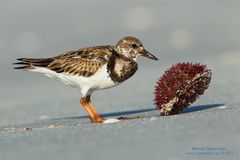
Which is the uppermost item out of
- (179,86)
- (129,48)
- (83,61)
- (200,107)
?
(129,48)

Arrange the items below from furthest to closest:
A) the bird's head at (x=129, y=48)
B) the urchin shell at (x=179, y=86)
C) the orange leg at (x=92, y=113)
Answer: the bird's head at (x=129, y=48), the orange leg at (x=92, y=113), the urchin shell at (x=179, y=86)

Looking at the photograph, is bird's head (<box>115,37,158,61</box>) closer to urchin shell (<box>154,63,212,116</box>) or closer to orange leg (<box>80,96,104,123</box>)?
orange leg (<box>80,96,104,123</box>)

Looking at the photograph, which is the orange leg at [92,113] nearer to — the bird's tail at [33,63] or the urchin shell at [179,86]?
the bird's tail at [33,63]

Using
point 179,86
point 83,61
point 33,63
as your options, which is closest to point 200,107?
point 179,86

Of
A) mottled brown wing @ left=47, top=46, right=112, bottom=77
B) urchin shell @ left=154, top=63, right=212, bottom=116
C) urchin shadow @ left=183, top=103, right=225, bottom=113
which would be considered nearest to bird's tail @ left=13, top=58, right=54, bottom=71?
mottled brown wing @ left=47, top=46, right=112, bottom=77

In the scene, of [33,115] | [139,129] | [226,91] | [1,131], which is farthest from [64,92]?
[139,129]

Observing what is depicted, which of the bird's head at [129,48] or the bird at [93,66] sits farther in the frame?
the bird's head at [129,48]

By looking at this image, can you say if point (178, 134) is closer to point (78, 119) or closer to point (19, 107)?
point (78, 119)

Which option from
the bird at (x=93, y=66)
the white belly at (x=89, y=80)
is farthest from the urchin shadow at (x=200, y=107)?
the white belly at (x=89, y=80)

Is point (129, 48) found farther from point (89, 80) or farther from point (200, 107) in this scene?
point (200, 107)
